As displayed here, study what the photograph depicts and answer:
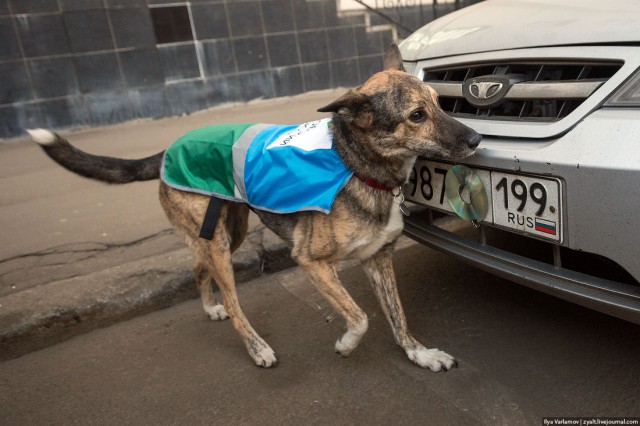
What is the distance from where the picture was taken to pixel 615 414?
80.3 inches

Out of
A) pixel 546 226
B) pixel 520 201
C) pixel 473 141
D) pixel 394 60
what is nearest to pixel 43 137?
pixel 394 60

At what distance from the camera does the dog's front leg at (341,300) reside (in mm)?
2451

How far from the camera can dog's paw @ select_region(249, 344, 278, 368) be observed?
267cm

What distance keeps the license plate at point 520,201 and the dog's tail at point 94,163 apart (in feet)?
5.30

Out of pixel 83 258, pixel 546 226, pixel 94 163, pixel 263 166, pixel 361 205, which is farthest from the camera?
pixel 83 258

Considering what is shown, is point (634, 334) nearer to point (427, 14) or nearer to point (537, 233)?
point (537, 233)

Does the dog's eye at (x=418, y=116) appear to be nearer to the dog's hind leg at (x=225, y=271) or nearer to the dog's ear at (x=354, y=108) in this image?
the dog's ear at (x=354, y=108)

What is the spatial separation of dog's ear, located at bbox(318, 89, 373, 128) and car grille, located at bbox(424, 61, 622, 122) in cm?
51

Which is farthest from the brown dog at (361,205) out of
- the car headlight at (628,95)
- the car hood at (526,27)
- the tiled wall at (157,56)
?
the tiled wall at (157,56)

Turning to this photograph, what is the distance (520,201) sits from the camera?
209 centimetres

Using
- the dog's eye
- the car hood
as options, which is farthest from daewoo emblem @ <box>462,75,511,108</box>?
the dog's eye

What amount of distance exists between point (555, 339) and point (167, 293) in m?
2.30

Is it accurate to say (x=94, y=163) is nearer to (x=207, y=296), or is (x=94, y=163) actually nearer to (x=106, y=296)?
(x=106, y=296)

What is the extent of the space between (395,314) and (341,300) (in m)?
0.33
